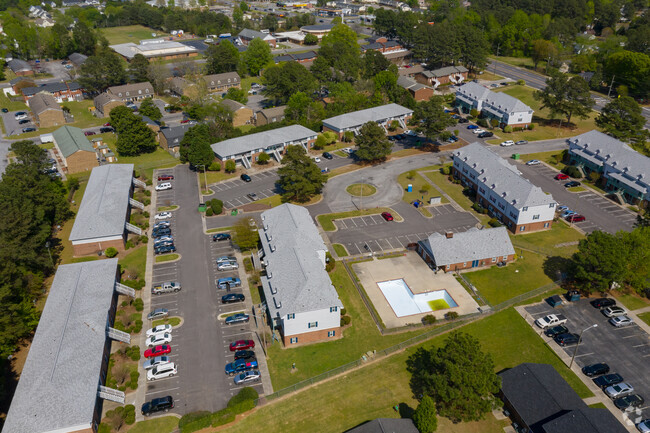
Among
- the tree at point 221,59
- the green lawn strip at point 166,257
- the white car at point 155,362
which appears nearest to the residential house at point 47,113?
the tree at point 221,59

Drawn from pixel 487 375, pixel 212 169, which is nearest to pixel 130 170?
pixel 212 169

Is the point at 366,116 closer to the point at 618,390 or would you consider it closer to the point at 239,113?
the point at 239,113

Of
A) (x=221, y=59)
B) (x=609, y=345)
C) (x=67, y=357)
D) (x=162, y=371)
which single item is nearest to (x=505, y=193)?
(x=609, y=345)

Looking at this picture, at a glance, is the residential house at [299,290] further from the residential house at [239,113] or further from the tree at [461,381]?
the residential house at [239,113]

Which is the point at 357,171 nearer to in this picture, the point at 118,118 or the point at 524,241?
the point at 524,241

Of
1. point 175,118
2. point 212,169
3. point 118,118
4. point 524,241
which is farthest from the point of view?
point 175,118

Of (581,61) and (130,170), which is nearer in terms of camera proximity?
(130,170)
